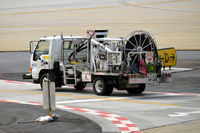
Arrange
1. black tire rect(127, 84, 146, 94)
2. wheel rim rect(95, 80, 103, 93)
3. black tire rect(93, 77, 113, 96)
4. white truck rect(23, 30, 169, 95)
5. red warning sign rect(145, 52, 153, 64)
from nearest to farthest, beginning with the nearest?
1. white truck rect(23, 30, 169, 95)
2. red warning sign rect(145, 52, 153, 64)
3. black tire rect(93, 77, 113, 96)
4. wheel rim rect(95, 80, 103, 93)
5. black tire rect(127, 84, 146, 94)

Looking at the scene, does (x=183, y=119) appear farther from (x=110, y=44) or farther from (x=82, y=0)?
(x=82, y=0)

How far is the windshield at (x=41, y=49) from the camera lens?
1919cm

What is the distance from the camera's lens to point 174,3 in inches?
2406

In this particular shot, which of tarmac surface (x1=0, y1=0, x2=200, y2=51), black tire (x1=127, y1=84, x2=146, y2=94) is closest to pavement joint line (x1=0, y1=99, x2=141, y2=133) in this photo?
black tire (x1=127, y1=84, x2=146, y2=94)

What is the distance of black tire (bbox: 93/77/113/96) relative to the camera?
1705 cm

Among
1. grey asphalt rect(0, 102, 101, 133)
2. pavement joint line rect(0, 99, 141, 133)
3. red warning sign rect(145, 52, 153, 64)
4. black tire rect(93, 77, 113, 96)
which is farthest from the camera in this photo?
black tire rect(93, 77, 113, 96)

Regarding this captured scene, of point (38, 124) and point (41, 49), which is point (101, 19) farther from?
point (38, 124)

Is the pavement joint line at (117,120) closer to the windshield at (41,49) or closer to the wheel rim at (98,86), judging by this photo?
the wheel rim at (98,86)

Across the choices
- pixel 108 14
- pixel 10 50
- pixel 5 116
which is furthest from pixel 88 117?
pixel 108 14

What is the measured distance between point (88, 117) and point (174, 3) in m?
50.9

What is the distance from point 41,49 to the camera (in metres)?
19.3

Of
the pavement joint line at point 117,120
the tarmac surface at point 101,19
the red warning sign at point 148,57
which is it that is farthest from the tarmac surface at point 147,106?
the tarmac surface at point 101,19

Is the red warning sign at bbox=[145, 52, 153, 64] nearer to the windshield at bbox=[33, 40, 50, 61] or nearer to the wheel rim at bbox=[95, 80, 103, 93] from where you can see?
the wheel rim at bbox=[95, 80, 103, 93]

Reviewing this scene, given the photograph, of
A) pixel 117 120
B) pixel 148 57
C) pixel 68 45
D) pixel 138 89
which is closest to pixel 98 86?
pixel 138 89
